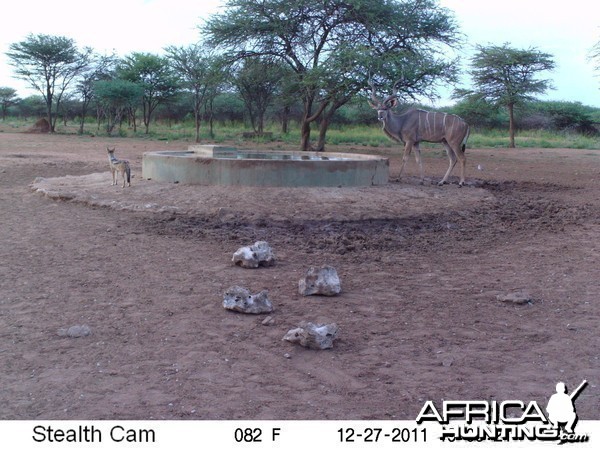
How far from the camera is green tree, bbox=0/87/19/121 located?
5109 centimetres

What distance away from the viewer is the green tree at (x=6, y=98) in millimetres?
51094

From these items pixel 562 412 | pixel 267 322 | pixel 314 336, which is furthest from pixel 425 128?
pixel 562 412

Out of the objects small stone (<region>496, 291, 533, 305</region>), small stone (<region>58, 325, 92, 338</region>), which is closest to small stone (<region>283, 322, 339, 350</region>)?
small stone (<region>58, 325, 92, 338</region>)

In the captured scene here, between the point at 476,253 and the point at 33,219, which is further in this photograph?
the point at 33,219

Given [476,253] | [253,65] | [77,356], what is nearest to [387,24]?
[253,65]

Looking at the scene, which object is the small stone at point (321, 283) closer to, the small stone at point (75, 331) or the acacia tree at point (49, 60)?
the small stone at point (75, 331)

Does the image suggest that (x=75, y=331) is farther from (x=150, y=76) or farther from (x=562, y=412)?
(x=150, y=76)

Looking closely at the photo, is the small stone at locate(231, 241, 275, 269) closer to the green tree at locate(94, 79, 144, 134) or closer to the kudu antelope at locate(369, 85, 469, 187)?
the kudu antelope at locate(369, 85, 469, 187)

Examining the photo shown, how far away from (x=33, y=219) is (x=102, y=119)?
41332mm

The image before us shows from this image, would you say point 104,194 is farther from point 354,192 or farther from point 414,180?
point 414,180

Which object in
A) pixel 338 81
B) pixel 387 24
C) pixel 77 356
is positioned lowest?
pixel 77 356

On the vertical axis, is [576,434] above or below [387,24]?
below

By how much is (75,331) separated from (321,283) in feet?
6.91

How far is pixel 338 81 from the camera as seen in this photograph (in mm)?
21422
